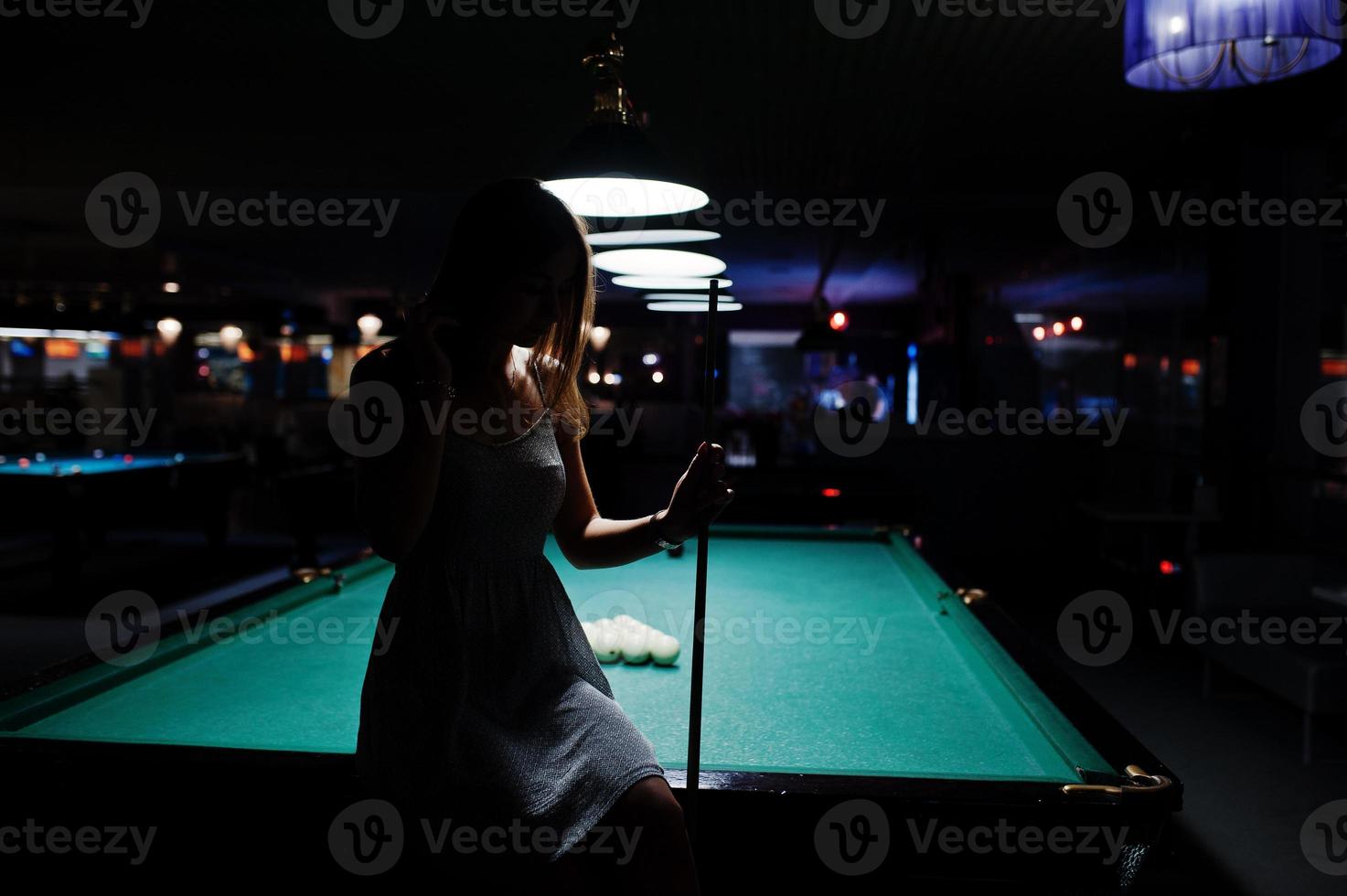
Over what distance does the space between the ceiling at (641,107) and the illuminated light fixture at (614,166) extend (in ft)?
5.32

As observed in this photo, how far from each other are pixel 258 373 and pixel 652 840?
656 inches

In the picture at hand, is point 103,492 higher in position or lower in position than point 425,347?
lower

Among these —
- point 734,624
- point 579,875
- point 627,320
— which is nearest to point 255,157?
point 734,624

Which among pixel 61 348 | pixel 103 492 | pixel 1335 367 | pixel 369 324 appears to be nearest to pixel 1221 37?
pixel 103 492

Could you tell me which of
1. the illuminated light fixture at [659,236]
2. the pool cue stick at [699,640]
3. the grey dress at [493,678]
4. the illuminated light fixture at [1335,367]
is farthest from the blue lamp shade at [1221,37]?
the illuminated light fixture at [1335,367]

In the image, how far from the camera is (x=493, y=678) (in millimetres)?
1219

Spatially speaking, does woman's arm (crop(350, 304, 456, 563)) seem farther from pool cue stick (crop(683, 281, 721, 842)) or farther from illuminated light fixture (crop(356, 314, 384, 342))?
illuminated light fixture (crop(356, 314, 384, 342))

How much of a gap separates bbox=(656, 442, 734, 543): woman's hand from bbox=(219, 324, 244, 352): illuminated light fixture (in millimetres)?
12319

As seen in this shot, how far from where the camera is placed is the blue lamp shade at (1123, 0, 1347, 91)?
2170 mm

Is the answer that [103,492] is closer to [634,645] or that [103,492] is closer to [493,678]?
[634,645]

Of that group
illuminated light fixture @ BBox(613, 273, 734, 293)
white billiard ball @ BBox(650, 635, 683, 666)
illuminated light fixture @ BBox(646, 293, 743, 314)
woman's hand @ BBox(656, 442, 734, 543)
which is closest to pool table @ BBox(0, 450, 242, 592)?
illuminated light fixture @ BBox(646, 293, 743, 314)

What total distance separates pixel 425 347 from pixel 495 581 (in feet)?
1.13

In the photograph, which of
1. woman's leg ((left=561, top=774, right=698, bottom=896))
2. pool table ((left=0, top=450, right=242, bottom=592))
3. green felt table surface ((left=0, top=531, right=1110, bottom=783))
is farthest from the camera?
pool table ((left=0, top=450, right=242, bottom=592))

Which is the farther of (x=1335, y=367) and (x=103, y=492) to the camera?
(x=1335, y=367)
